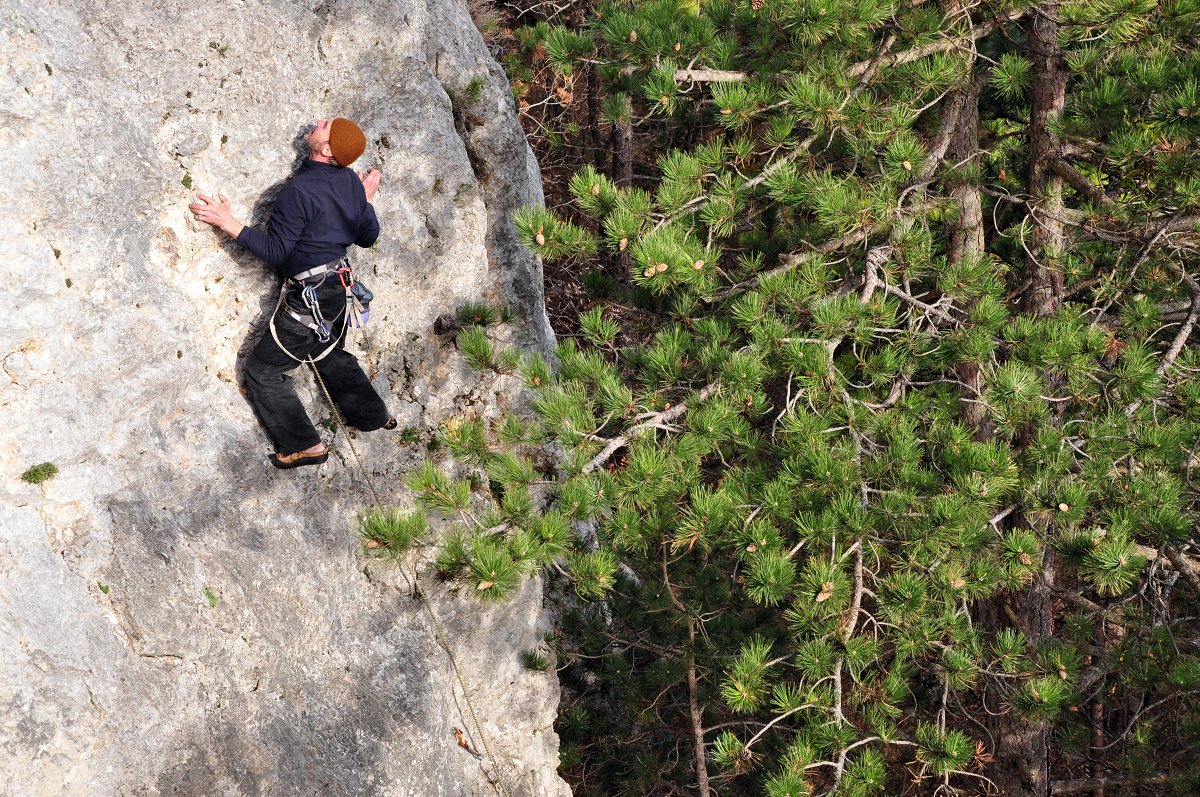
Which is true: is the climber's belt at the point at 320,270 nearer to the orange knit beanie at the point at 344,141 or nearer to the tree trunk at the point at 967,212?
the orange knit beanie at the point at 344,141

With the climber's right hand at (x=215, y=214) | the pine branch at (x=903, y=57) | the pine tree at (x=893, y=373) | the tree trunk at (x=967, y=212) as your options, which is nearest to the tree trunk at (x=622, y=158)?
the pine tree at (x=893, y=373)

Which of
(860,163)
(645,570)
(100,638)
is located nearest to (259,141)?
(100,638)

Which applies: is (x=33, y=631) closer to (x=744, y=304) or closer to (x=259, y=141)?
(x=259, y=141)

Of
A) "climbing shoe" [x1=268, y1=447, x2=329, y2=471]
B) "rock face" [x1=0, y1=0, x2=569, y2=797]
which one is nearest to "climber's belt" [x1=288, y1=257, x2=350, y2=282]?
"rock face" [x1=0, y1=0, x2=569, y2=797]

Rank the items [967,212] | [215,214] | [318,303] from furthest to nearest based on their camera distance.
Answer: [967,212], [318,303], [215,214]

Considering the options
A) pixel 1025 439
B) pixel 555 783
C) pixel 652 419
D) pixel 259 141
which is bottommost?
pixel 555 783

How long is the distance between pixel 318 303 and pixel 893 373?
2.89 metres

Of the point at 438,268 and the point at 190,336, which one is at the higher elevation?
the point at 190,336

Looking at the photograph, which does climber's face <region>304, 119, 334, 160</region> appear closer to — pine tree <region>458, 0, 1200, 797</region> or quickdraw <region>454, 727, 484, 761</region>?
pine tree <region>458, 0, 1200, 797</region>

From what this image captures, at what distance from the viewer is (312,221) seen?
4281 mm

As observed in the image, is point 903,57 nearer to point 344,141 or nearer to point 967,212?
point 967,212

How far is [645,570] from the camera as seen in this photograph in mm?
6578

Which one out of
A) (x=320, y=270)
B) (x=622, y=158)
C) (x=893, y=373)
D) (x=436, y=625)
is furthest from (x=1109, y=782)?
(x=622, y=158)

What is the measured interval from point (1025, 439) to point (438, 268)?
3420mm
